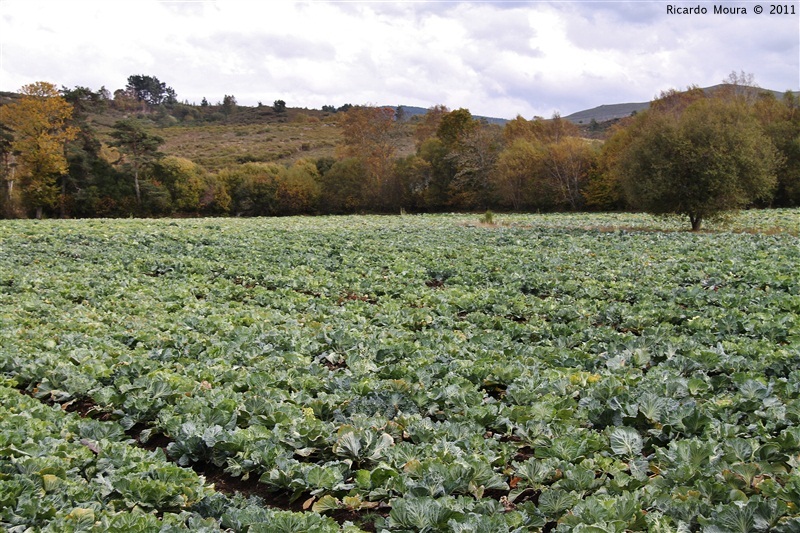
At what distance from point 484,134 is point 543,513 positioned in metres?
59.9

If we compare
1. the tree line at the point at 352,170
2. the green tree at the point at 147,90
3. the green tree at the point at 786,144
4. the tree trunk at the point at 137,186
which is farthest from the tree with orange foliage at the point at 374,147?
the green tree at the point at 147,90

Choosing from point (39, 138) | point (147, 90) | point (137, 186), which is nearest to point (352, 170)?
point (137, 186)

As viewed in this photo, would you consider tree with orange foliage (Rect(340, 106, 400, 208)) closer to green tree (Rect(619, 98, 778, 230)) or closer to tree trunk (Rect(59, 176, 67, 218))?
tree trunk (Rect(59, 176, 67, 218))

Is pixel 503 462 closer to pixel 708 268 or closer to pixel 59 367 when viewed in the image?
pixel 59 367

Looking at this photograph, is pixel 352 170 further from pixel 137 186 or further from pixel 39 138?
pixel 39 138

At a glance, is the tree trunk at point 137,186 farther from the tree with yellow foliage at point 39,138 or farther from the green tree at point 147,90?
the green tree at point 147,90

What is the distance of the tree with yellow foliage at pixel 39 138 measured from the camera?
49.7 meters

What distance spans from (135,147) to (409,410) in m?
60.7

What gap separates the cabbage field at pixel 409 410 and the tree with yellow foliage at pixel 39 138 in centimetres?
4706

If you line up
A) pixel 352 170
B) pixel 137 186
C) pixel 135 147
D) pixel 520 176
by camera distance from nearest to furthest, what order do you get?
pixel 520 176 < pixel 137 186 < pixel 135 147 < pixel 352 170

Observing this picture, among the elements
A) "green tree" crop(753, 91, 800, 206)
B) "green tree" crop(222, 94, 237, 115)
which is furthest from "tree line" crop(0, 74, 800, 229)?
"green tree" crop(222, 94, 237, 115)

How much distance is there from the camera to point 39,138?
165 feet

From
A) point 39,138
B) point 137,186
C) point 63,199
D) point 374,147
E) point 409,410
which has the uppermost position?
point 374,147

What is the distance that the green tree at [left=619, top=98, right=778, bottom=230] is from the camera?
83.6 feet
